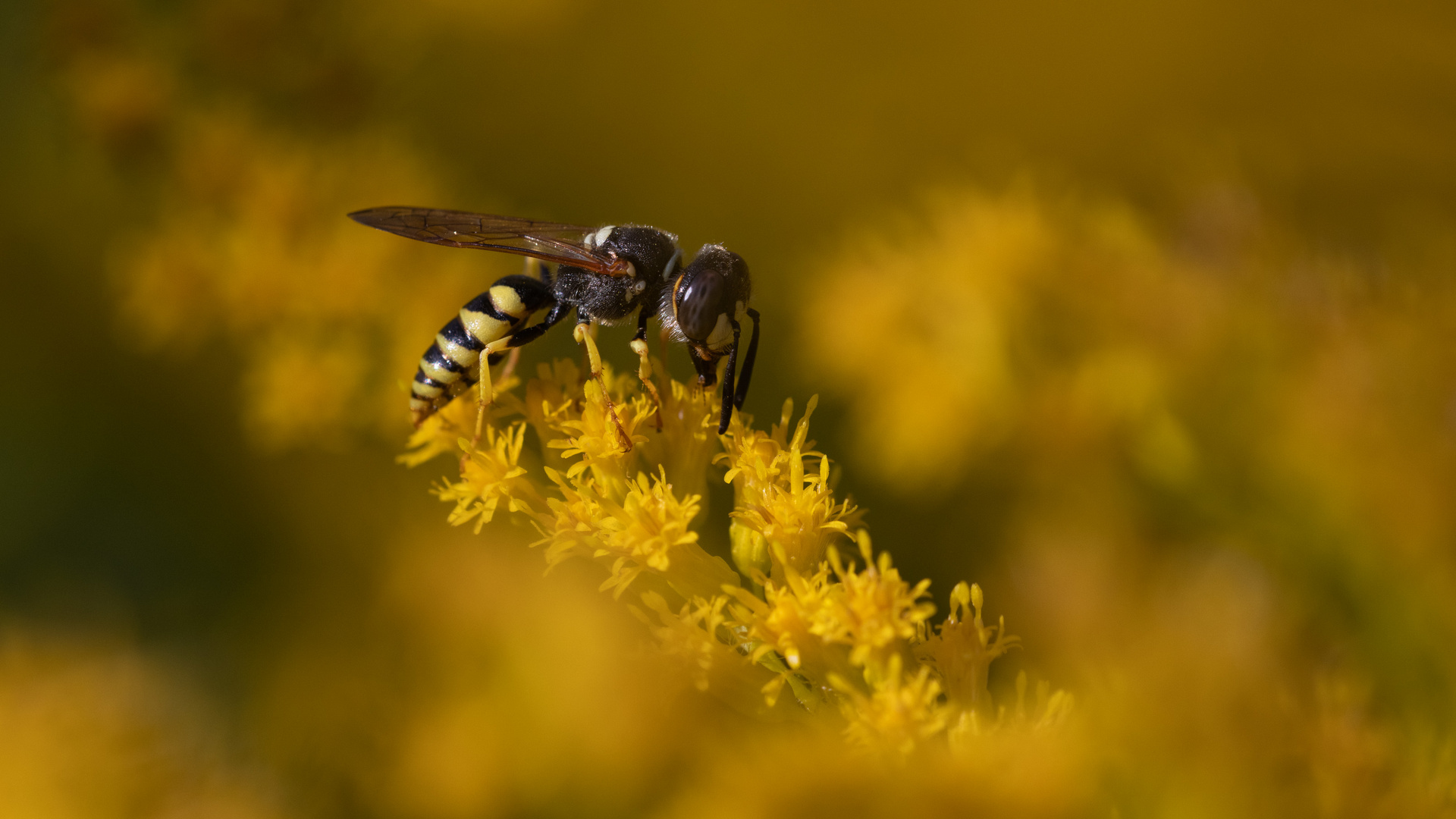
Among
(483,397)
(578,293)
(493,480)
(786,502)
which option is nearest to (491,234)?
(578,293)

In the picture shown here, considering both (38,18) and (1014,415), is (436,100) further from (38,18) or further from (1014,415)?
(1014,415)

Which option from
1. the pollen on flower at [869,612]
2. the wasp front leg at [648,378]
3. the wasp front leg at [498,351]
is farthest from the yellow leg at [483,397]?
the pollen on flower at [869,612]

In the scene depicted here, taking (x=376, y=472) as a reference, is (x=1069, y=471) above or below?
above

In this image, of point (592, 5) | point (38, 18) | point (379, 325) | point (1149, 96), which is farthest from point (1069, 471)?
point (38, 18)

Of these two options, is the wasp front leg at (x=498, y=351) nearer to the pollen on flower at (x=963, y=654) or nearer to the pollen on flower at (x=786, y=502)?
the pollen on flower at (x=786, y=502)

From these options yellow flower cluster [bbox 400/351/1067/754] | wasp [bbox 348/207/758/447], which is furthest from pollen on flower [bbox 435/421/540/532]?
wasp [bbox 348/207/758/447]

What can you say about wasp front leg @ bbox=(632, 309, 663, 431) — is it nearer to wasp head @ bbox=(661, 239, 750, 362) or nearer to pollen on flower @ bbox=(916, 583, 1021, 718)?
wasp head @ bbox=(661, 239, 750, 362)

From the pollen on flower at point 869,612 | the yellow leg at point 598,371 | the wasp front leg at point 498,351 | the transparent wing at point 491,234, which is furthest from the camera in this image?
the transparent wing at point 491,234
